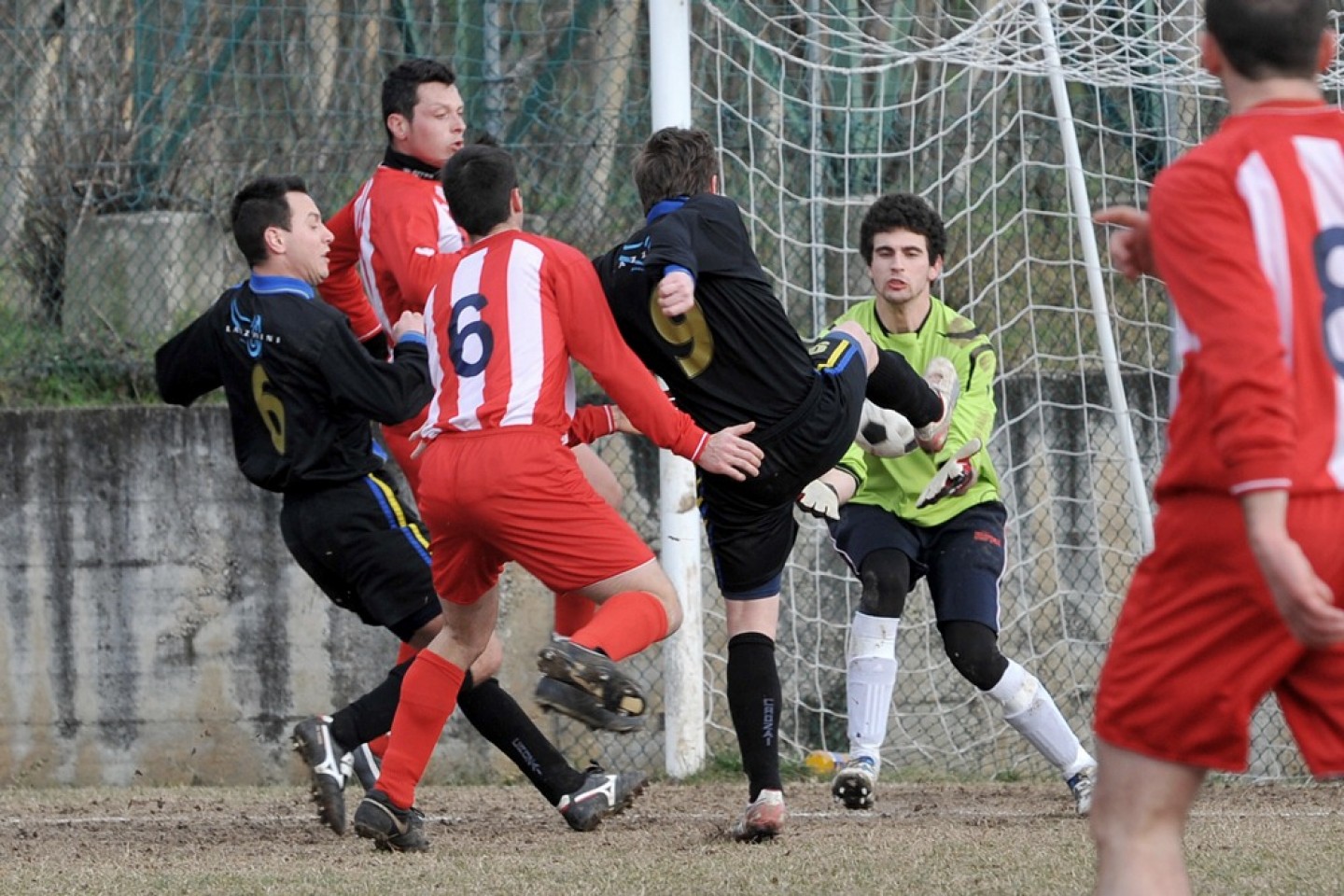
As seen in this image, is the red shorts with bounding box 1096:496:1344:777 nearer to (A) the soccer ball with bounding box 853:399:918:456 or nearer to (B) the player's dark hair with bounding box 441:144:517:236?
(B) the player's dark hair with bounding box 441:144:517:236

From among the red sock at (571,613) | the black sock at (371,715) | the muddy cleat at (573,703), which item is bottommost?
the black sock at (371,715)

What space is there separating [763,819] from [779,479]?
94 centimetres

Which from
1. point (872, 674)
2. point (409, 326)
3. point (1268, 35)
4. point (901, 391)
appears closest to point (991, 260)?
point (872, 674)

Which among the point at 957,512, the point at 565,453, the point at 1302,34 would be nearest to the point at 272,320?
the point at 565,453

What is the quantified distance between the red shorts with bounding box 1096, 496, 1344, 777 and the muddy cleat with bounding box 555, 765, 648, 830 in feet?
9.34

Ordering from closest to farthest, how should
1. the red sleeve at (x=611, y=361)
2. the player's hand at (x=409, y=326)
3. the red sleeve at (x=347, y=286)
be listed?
the red sleeve at (x=611, y=361), the player's hand at (x=409, y=326), the red sleeve at (x=347, y=286)

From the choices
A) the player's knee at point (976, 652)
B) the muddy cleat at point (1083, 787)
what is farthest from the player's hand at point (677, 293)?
the muddy cleat at point (1083, 787)

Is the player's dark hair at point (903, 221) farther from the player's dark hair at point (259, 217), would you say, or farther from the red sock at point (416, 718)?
the red sock at point (416, 718)

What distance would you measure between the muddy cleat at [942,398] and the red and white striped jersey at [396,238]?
61.8 inches

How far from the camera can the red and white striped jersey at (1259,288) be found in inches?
94.0

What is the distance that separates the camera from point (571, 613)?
227 inches

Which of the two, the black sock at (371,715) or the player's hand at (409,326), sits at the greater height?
the player's hand at (409,326)

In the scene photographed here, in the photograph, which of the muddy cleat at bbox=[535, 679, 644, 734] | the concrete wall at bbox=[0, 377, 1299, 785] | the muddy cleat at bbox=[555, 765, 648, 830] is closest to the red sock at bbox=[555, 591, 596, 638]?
the muddy cleat at bbox=[555, 765, 648, 830]

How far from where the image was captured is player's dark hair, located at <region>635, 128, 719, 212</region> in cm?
496
